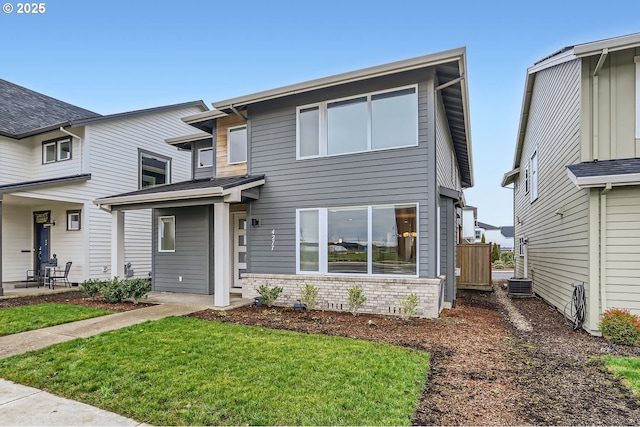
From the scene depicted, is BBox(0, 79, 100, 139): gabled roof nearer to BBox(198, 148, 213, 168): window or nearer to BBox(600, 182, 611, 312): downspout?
BBox(198, 148, 213, 168): window

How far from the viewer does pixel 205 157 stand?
1149 cm

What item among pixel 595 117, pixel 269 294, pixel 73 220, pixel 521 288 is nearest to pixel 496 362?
pixel 595 117

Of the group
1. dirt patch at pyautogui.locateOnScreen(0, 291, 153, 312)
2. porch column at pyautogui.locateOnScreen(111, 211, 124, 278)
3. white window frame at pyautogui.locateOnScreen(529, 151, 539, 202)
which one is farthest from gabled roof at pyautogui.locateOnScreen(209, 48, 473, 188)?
dirt patch at pyautogui.locateOnScreen(0, 291, 153, 312)

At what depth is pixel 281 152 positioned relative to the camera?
352 inches

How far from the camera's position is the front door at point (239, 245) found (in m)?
10.4

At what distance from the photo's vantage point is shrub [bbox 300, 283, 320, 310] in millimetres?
8062

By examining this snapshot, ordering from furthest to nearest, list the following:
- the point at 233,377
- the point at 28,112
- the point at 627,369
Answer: the point at 28,112 → the point at 627,369 → the point at 233,377

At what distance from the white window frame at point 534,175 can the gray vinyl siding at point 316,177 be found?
245 inches

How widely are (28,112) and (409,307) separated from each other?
55.8 ft

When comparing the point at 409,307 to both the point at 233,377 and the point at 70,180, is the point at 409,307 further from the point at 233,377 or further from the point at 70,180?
the point at 70,180

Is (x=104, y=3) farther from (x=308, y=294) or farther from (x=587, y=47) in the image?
(x=587, y=47)

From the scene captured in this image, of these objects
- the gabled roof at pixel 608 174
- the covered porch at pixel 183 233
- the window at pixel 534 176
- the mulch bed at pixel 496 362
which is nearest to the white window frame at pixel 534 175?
the window at pixel 534 176

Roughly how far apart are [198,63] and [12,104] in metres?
7.73

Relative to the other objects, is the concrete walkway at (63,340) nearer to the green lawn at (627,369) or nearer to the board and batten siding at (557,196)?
the green lawn at (627,369)
